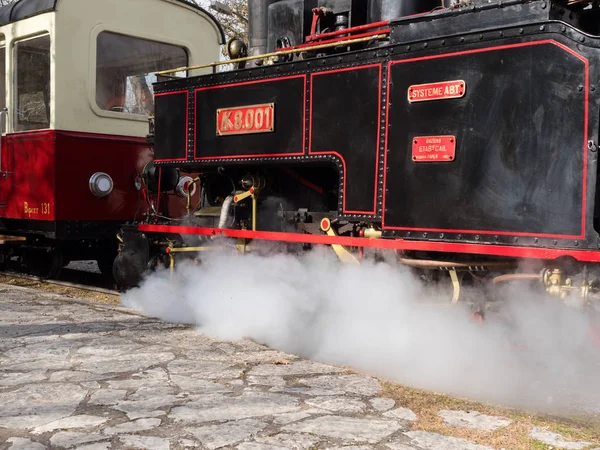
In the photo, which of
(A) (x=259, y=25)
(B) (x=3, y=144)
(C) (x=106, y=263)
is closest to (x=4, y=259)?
(C) (x=106, y=263)

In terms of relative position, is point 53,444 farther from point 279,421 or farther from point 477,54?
point 477,54

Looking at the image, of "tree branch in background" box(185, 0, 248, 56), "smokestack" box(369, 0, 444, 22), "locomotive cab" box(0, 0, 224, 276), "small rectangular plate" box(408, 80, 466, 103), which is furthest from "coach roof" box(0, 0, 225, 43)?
"tree branch in background" box(185, 0, 248, 56)

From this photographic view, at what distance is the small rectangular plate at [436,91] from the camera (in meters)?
3.67

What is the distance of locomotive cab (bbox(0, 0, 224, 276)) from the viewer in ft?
23.0

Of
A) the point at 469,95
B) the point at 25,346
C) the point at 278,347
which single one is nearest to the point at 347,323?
the point at 278,347

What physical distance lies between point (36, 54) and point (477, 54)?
525 cm

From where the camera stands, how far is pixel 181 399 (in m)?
3.45

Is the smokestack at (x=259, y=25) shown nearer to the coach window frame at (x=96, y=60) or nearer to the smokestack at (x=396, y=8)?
the smokestack at (x=396, y=8)

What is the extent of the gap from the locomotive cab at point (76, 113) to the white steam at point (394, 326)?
2.10 metres

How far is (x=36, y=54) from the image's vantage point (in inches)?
286

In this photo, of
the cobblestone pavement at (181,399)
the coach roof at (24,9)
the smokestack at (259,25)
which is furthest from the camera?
the coach roof at (24,9)

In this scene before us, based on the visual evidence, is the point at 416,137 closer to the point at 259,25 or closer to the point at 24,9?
the point at 259,25

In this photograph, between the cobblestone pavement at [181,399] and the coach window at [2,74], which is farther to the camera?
the coach window at [2,74]

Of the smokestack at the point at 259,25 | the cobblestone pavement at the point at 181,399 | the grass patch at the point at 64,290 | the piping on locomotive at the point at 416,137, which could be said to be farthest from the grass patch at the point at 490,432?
the grass patch at the point at 64,290
